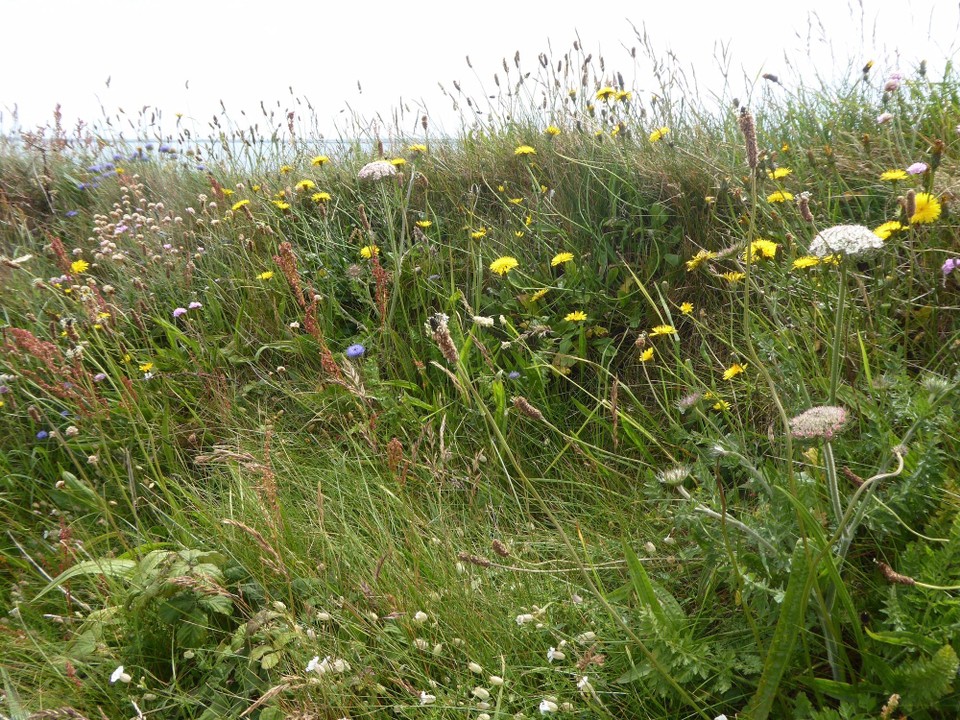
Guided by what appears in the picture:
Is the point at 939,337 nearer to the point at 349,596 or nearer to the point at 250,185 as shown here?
the point at 349,596

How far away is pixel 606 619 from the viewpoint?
4.91ft

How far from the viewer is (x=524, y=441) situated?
93.2 inches

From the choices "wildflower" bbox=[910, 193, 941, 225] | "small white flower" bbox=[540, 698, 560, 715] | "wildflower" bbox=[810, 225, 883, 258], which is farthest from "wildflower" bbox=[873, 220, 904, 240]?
"small white flower" bbox=[540, 698, 560, 715]

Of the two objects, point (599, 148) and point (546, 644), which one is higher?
point (599, 148)

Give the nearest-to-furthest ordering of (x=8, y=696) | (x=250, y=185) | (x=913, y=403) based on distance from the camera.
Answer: (x=913, y=403), (x=8, y=696), (x=250, y=185)

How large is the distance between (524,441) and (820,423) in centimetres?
124

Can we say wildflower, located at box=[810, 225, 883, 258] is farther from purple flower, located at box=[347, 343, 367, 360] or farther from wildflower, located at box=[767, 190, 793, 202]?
purple flower, located at box=[347, 343, 367, 360]

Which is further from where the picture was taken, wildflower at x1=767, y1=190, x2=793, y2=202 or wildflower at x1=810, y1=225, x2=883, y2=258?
wildflower at x1=767, y1=190, x2=793, y2=202

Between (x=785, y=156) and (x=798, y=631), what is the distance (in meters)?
2.32

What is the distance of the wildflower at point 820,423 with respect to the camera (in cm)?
120

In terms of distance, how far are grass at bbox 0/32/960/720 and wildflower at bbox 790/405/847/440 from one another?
1 centimetres

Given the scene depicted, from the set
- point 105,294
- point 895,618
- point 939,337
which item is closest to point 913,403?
point 895,618

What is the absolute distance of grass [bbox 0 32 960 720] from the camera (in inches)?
52.1

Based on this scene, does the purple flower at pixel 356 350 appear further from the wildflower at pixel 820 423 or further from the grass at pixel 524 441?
the wildflower at pixel 820 423
